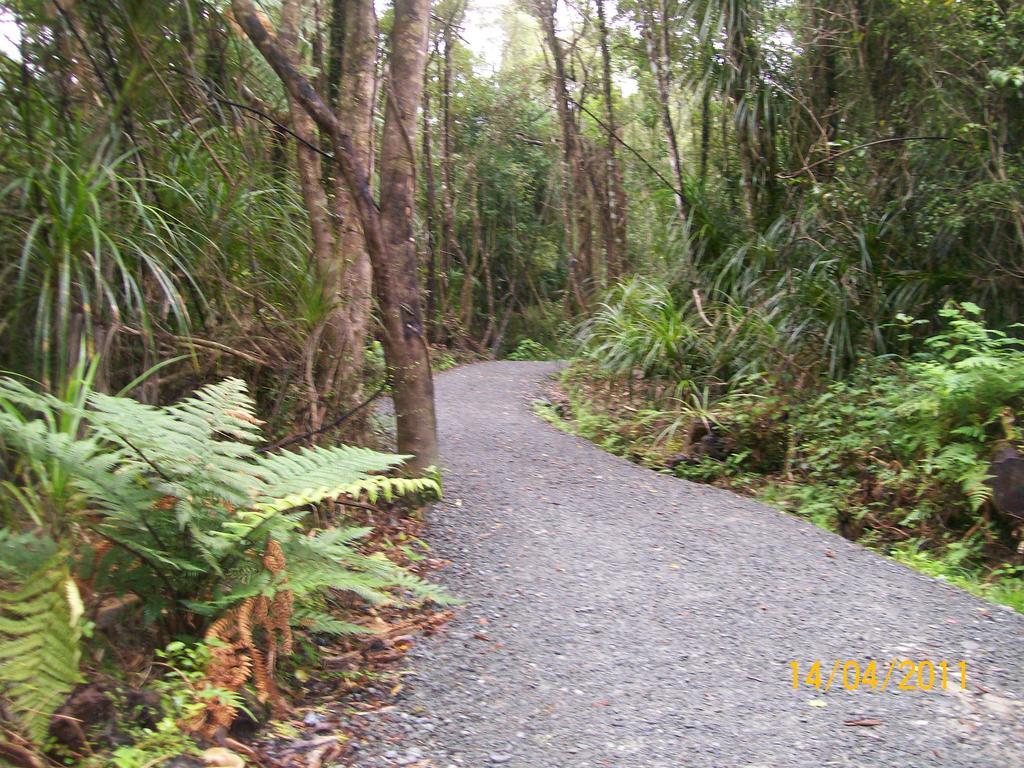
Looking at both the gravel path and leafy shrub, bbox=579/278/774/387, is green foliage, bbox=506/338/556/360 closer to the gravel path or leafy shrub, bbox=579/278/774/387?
leafy shrub, bbox=579/278/774/387

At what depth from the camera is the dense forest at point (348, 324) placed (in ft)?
9.86

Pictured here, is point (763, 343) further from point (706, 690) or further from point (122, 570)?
point (122, 570)

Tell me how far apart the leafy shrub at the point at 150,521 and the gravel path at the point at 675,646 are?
0.80 metres

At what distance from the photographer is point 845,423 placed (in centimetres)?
754

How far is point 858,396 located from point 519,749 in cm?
596

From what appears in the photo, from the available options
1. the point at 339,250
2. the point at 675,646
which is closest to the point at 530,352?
the point at 339,250

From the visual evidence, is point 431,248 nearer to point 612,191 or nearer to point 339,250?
point 612,191

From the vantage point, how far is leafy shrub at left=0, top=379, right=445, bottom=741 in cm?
267

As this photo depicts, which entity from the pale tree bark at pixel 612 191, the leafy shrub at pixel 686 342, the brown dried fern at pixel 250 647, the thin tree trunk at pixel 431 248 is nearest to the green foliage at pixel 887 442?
the leafy shrub at pixel 686 342

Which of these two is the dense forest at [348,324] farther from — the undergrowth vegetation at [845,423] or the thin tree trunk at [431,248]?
the thin tree trunk at [431,248]

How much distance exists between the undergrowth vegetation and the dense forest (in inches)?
1.3

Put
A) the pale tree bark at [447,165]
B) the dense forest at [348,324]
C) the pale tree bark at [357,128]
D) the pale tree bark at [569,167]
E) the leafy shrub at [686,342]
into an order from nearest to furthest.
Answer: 1. the dense forest at [348,324]
2. the pale tree bark at [357,128]
3. the leafy shrub at [686,342]
4. the pale tree bark at [569,167]
5. the pale tree bark at [447,165]

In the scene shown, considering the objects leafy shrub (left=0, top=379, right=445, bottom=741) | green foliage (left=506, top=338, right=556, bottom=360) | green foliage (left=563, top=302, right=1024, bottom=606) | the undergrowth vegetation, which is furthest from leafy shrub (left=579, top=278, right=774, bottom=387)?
green foliage (left=506, top=338, right=556, bottom=360)

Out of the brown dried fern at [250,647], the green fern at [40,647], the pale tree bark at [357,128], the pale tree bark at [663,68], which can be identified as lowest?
the brown dried fern at [250,647]
